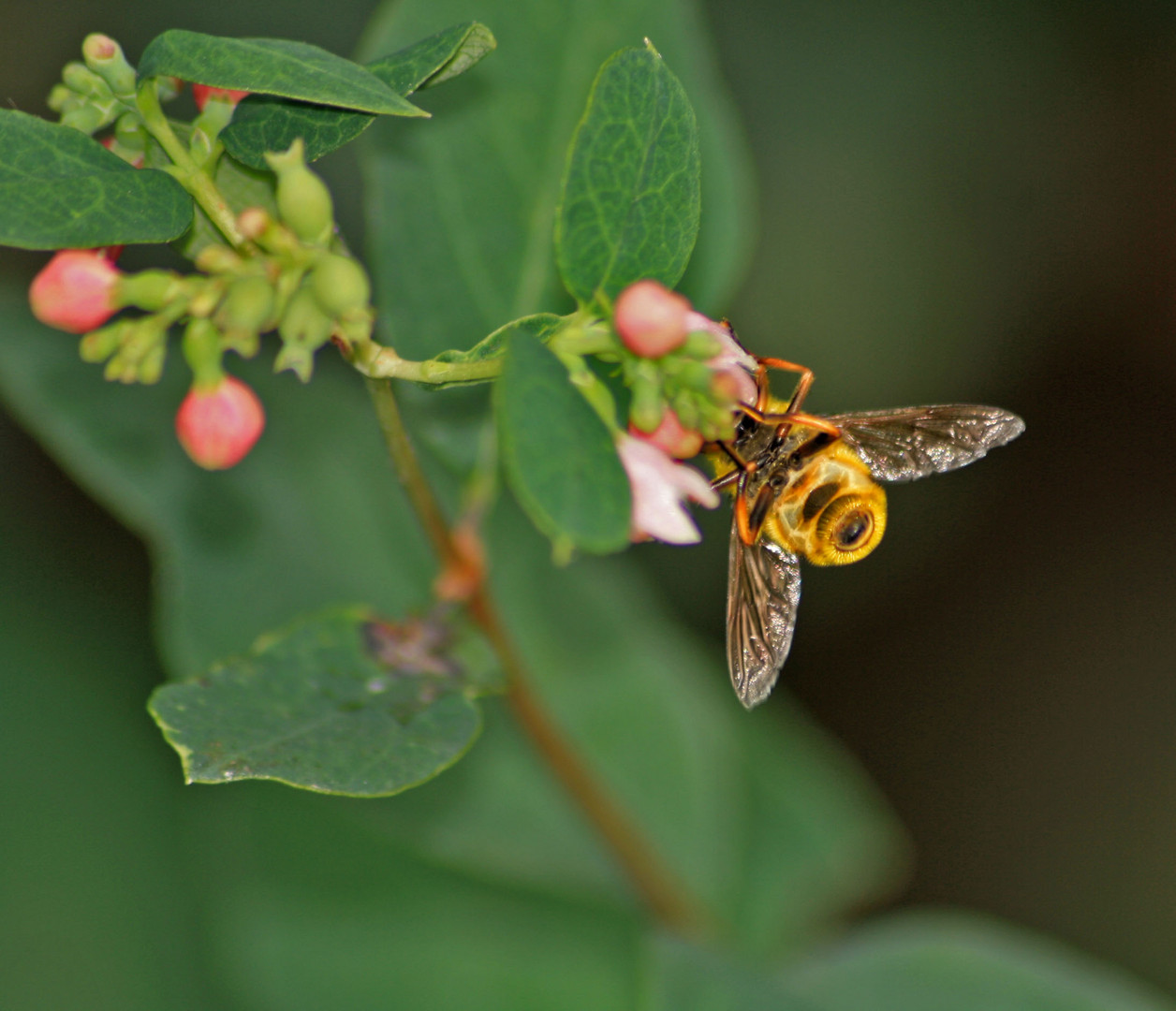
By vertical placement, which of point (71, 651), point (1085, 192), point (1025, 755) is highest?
point (1085, 192)

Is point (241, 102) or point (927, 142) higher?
point (241, 102)

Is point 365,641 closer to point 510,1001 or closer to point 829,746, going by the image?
point 510,1001

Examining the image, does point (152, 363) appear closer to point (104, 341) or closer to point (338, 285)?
point (104, 341)

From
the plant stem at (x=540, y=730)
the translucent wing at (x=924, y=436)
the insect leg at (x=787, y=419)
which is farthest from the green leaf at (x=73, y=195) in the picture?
the translucent wing at (x=924, y=436)

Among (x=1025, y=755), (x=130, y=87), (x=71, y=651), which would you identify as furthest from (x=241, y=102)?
(x=1025, y=755)

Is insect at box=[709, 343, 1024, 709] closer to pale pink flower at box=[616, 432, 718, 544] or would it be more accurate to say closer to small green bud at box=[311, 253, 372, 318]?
pale pink flower at box=[616, 432, 718, 544]

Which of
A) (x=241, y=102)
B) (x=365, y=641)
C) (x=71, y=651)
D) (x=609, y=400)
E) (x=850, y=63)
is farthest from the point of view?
(x=850, y=63)

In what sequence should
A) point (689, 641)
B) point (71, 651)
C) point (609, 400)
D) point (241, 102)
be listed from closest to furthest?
1. point (609, 400)
2. point (241, 102)
3. point (71, 651)
4. point (689, 641)

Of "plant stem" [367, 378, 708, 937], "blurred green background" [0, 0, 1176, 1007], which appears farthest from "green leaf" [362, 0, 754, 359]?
"blurred green background" [0, 0, 1176, 1007]

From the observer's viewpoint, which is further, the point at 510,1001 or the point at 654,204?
the point at 510,1001
